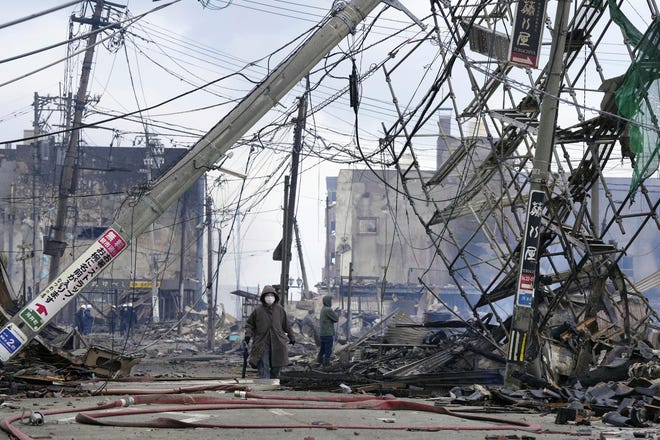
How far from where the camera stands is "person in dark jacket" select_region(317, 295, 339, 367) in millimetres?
24453

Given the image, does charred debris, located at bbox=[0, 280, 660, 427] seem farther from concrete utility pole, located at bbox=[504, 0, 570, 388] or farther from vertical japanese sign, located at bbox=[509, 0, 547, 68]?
vertical japanese sign, located at bbox=[509, 0, 547, 68]

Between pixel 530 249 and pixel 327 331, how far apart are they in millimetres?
10410

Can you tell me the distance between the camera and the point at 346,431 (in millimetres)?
8766

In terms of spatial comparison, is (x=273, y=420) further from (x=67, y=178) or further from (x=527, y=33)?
(x=67, y=178)

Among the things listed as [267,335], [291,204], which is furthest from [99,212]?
[267,335]

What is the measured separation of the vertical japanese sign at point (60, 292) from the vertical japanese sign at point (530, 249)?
19.9 ft

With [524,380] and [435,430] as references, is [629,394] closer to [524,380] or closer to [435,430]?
[524,380]

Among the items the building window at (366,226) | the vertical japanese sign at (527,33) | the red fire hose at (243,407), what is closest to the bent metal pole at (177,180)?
the vertical japanese sign at (527,33)

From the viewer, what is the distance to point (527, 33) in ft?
50.6

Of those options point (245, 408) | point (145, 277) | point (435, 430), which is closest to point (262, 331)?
point (245, 408)

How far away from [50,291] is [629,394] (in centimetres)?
816

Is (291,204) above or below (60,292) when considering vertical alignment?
above

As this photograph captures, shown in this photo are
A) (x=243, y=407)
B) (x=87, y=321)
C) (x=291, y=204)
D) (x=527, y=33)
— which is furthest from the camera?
(x=87, y=321)

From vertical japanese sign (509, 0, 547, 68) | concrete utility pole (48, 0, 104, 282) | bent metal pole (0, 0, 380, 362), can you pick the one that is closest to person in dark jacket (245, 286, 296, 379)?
bent metal pole (0, 0, 380, 362)
